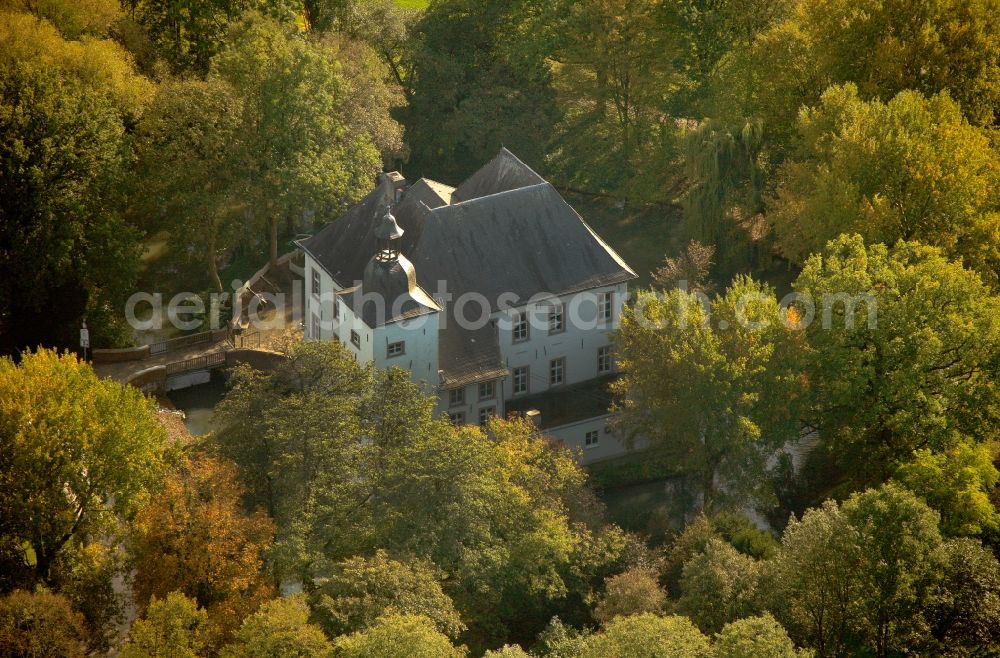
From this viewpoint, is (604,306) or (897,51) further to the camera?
(897,51)

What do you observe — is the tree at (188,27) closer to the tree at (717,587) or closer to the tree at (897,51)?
the tree at (897,51)

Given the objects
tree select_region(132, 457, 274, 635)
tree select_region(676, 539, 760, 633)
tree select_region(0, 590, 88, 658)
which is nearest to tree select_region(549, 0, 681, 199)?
tree select_region(676, 539, 760, 633)

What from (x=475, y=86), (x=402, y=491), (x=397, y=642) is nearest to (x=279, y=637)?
(x=397, y=642)

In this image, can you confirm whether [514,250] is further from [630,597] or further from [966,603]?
[966,603]

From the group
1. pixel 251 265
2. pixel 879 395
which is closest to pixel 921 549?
pixel 879 395

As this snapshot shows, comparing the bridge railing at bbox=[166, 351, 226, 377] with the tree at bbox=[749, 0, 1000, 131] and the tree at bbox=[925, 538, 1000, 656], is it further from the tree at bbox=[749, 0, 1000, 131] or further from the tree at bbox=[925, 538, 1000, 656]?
the tree at bbox=[925, 538, 1000, 656]

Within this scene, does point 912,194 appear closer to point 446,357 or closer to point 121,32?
point 446,357
